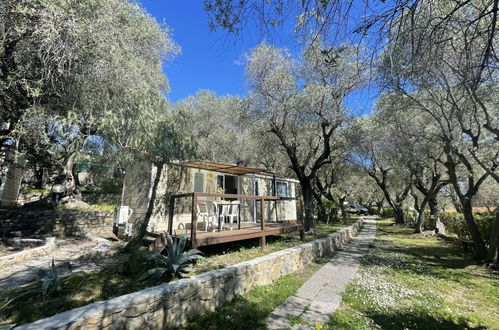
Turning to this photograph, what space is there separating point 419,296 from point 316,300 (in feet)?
7.44

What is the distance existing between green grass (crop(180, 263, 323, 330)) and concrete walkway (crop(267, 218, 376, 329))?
0.14 metres

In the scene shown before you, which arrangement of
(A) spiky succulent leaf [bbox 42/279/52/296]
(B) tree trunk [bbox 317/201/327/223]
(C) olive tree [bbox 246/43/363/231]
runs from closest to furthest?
(A) spiky succulent leaf [bbox 42/279/52/296] < (C) olive tree [bbox 246/43/363/231] < (B) tree trunk [bbox 317/201/327/223]

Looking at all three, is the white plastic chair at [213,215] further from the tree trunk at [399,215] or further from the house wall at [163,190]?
the tree trunk at [399,215]

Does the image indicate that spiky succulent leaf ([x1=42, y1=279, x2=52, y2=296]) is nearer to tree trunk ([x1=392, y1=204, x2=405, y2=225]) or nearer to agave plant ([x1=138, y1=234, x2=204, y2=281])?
agave plant ([x1=138, y1=234, x2=204, y2=281])

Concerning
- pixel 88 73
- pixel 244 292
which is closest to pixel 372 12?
pixel 244 292

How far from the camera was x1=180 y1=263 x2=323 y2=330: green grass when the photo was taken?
3.68 m

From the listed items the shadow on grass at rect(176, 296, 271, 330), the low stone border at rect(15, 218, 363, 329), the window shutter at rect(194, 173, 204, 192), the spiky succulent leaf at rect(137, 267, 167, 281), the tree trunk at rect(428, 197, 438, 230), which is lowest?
the shadow on grass at rect(176, 296, 271, 330)

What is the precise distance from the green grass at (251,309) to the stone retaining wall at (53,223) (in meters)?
7.70

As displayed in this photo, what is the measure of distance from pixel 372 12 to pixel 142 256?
207 inches

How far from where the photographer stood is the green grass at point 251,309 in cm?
368

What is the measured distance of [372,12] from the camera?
2674 millimetres

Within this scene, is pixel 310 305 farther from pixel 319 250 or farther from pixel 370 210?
pixel 370 210

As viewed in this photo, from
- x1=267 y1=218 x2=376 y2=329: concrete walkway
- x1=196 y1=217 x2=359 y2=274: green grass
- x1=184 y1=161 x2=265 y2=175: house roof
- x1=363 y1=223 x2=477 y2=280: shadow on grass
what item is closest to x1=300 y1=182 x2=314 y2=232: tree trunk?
x1=363 y1=223 x2=477 y2=280: shadow on grass

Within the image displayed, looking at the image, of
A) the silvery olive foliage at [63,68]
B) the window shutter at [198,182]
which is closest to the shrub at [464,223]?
the window shutter at [198,182]
